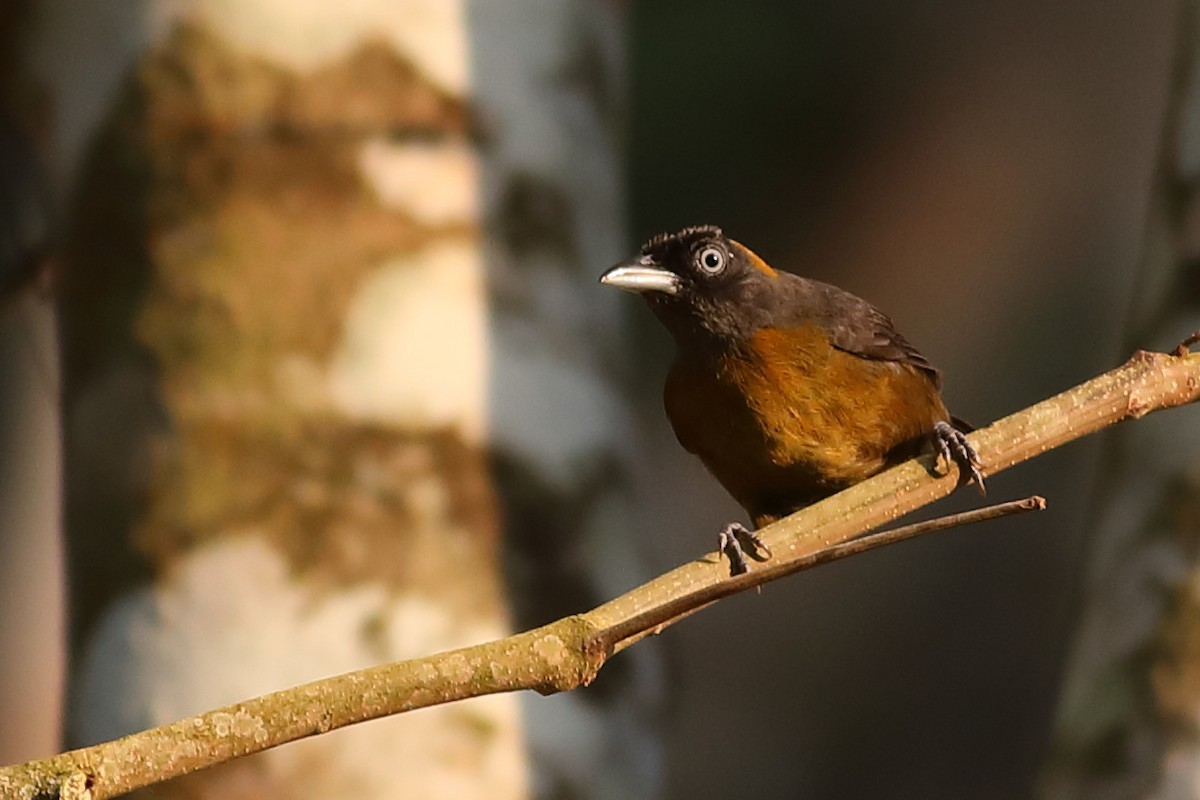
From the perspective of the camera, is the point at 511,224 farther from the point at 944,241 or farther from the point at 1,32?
the point at 944,241

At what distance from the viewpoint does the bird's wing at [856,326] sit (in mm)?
2156

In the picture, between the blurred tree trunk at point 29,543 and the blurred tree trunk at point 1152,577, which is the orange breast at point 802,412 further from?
the blurred tree trunk at point 29,543

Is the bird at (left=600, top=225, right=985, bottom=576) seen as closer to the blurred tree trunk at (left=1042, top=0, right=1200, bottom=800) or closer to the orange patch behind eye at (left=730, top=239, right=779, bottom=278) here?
the orange patch behind eye at (left=730, top=239, right=779, bottom=278)

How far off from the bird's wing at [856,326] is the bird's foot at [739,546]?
401 millimetres

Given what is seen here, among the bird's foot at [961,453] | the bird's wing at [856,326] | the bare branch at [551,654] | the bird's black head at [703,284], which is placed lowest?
the bare branch at [551,654]

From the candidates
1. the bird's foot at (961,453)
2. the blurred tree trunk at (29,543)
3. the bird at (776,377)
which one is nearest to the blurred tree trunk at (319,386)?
the bird at (776,377)

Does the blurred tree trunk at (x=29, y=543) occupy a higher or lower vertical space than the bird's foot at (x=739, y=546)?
higher

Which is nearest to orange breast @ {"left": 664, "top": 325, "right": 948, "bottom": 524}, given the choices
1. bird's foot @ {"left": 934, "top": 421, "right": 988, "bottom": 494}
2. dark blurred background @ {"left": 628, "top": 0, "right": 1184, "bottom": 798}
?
bird's foot @ {"left": 934, "top": 421, "right": 988, "bottom": 494}

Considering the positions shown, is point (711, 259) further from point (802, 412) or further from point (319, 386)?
point (319, 386)

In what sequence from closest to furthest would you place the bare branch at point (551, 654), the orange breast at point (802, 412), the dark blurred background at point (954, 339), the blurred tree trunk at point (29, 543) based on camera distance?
1. the bare branch at point (551, 654)
2. the orange breast at point (802, 412)
3. the blurred tree trunk at point (29, 543)
4. the dark blurred background at point (954, 339)

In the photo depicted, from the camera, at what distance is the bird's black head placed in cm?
208

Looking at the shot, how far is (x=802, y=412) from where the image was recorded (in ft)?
6.86

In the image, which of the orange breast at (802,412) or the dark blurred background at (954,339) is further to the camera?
the dark blurred background at (954,339)

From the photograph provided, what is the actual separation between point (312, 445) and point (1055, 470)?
8.43 feet
